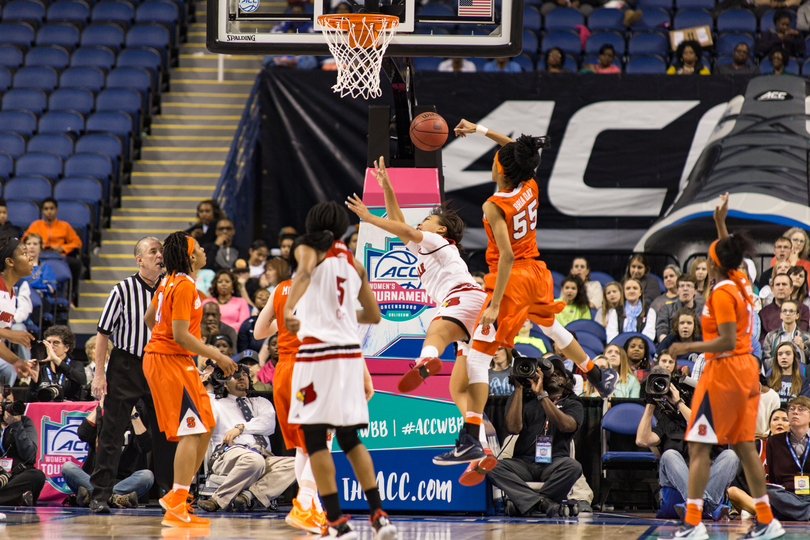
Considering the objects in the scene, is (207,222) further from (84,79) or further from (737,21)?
(737,21)

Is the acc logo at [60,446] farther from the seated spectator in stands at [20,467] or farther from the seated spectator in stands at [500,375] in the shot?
the seated spectator in stands at [500,375]

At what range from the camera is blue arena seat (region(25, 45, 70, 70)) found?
17.4 meters

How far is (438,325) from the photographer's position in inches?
296

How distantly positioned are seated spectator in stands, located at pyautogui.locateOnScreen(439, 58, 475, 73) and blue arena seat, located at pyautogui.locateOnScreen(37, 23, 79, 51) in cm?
731

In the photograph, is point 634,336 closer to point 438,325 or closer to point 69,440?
point 438,325

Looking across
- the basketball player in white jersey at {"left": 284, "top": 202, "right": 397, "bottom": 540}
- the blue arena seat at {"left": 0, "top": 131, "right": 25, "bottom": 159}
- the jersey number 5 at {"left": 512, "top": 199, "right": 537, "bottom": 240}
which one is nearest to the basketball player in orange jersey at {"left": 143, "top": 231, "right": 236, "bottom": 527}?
the basketball player in white jersey at {"left": 284, "top": 202, "right": 397, "bottom": 540}

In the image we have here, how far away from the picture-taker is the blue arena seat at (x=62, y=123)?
16.3m

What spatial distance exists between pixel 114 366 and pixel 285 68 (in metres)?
7.56

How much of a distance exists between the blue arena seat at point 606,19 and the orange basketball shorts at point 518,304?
1064cm

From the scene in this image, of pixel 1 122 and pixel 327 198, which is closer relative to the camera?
pixel 327 198

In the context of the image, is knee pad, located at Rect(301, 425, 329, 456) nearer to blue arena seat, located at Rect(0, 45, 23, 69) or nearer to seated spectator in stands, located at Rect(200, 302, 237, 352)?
seated spectator in stands, located at Rect(200, 302, 237, 352)

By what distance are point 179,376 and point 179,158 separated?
10.0m

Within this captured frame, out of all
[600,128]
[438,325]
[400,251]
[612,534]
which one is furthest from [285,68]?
[612,534]

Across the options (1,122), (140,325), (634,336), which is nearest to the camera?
(140,325)
